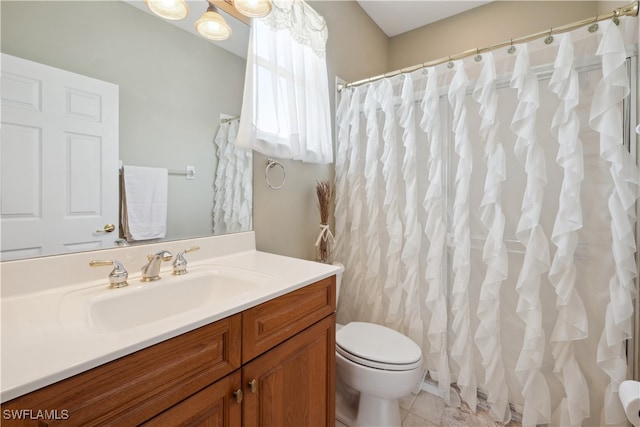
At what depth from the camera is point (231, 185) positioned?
4.42ft

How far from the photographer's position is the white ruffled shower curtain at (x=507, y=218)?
1.23 m

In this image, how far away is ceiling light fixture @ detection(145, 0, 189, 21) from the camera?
41.5 inches

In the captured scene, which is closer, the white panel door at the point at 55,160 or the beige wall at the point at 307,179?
the white panel door at the point at 55,160

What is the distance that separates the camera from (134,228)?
40.9 inches

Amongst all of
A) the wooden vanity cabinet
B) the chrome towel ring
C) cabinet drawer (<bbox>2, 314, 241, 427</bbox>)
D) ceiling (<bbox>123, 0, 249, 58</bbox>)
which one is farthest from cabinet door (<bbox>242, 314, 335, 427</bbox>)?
ceiling (<bbox>123, 0, 249, 58</bbox>)

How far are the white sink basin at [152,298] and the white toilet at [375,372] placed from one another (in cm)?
71

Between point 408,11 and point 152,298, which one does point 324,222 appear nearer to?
point 152,298

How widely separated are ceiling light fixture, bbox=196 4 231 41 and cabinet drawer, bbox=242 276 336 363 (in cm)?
117

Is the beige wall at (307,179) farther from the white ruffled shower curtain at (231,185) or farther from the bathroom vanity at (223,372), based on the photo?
the bathroom vanity at (223,372)

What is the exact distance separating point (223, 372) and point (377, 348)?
904 mm

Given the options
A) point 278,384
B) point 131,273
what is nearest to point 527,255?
point 278,384

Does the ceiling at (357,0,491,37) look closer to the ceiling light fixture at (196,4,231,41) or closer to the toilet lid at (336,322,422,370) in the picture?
the ceiling light fixture at (196,4,231,41)

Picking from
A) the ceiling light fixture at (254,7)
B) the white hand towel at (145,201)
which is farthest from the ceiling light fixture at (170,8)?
the white hand towel at (145,201)

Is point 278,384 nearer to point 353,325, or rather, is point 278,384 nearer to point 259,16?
point 353,325
